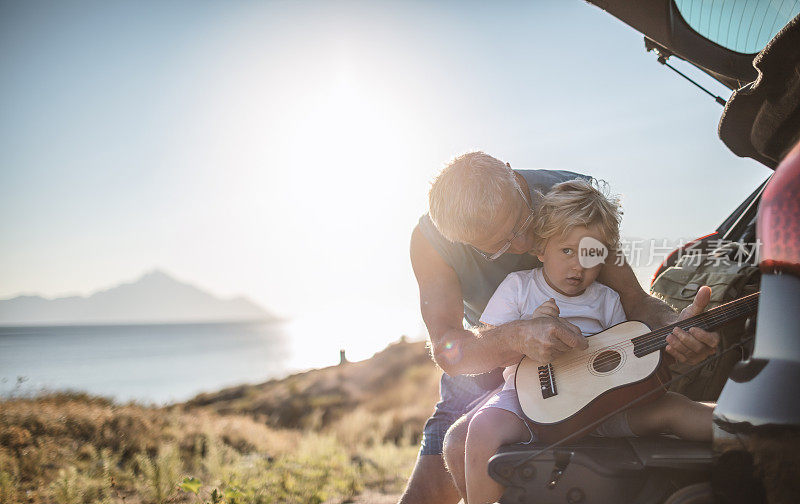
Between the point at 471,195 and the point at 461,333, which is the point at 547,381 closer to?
the point at 461,333

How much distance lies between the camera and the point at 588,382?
1.91m

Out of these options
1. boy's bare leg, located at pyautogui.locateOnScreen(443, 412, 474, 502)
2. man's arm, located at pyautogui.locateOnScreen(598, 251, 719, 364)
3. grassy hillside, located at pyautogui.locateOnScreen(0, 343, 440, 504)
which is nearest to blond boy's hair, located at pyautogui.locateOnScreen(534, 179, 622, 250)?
man's arm, located at pyautogui.locateOnScreen(598, 251, 719, 364)

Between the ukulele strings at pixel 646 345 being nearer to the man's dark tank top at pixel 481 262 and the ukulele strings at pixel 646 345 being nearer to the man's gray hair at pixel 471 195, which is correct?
the man's gray hair at pixel 471 195

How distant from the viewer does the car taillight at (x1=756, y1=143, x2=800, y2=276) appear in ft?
3.48

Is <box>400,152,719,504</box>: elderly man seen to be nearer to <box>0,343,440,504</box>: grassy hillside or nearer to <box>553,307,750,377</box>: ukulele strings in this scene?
<box>553,307,750,377</box>: ukulele strings

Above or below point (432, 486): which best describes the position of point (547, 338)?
above

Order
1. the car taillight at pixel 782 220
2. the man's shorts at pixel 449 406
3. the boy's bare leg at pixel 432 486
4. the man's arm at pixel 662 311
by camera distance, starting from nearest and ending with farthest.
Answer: the car taillight at pixel 782 220, the man's arm at pixel 662 311, the boy's bare leg at pixel 432 486, the man's shorts at pixel 449 406

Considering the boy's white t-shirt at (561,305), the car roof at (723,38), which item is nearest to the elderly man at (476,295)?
the boy's white t-shirt at (561,305)

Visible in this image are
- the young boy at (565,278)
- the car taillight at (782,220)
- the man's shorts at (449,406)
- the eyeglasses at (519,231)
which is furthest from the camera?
the man's shorts at (449,406)

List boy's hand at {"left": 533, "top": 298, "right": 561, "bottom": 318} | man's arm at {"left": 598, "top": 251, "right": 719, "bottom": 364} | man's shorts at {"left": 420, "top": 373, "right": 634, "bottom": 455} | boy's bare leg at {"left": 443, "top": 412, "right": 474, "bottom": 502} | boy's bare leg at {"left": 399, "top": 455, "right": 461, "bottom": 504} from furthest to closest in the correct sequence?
1. man's shorts at {"left": 420, "top": 373, "right": 634, "bottom": 455}
2. boy's bare leg at {"left": 399, "top": 455, "right": 461, "bottom": 504}
3. boy's hand at {"left": 533, "top": 298, "right": 561, "bottom": 318}
4. boy's bare leg at {"left": 443, "top": 412, "right": 474, "bottom": 502}
5. man's arm at {"left": 598, "top": 251, "right": 719, "bottom": 364}

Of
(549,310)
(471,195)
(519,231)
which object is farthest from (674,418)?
(471,195)

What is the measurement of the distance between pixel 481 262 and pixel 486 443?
1.31 metres

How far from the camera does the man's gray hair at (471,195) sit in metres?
2.50

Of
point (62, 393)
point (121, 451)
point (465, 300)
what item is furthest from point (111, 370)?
point (465, 300)
